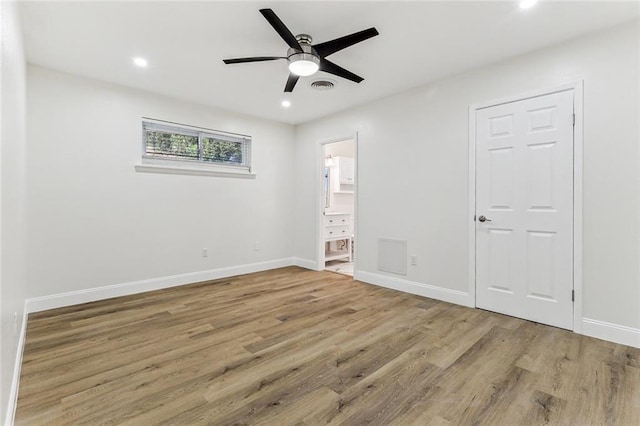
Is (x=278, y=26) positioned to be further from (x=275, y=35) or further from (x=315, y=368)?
(x=315, y=368)

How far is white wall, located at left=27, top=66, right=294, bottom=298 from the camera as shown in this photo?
126 inches

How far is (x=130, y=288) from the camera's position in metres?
3.72

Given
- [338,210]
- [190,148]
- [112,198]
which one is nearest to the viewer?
[112,198]

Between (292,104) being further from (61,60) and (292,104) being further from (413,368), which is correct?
(413,368)

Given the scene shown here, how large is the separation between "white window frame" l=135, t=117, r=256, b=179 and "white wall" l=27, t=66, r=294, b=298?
3.0 inches

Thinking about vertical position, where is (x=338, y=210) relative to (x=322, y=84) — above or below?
below

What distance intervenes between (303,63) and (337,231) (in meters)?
3.43

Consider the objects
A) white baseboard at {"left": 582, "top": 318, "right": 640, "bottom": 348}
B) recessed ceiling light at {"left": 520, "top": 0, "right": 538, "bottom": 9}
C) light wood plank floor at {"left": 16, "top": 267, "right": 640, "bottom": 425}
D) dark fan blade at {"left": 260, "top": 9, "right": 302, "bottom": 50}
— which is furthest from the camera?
white baseboard at {"left": 582, "top": 318, "right": 640, "bottom": 348}

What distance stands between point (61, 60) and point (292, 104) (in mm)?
2510

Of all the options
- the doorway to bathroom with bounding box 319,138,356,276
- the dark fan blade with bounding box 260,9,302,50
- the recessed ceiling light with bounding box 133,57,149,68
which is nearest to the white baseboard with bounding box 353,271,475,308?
the doorway to bathroom with bounding box 319,138,356,276

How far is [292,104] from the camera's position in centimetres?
432

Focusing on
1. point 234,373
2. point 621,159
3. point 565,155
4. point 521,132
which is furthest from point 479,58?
point 234,373

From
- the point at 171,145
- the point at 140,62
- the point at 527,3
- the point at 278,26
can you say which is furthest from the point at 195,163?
the point at 527,3

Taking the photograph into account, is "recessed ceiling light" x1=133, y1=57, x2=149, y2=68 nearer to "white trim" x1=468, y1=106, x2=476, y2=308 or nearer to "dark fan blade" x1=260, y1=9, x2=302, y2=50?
"dark fan blade" x1=260, y1=9, x2=302, y2=50
